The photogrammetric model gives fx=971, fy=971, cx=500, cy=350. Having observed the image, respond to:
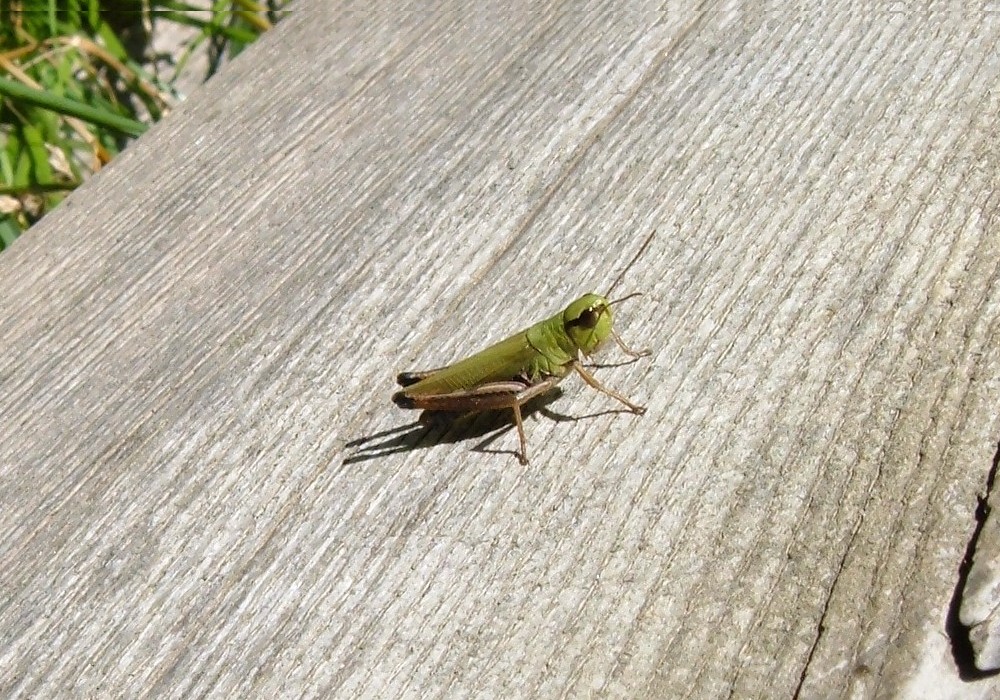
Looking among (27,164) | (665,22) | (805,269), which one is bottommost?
(805,269)

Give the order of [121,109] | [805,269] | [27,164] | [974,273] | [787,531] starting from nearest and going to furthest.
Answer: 1. [787,531]
2. [974,273]
3. [805,269]
4. [27,164]
5. [121,109]

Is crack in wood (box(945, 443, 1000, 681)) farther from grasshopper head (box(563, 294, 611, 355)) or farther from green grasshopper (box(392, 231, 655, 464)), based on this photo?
grasshopper head (box(563, 294, 611, 355))

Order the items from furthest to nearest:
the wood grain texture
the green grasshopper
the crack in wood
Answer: the green grasshopper
the wood grain texture
the crack in wood

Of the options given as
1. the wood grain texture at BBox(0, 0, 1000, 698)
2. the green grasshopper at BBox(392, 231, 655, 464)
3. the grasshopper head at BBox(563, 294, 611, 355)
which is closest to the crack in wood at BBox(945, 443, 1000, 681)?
the wood grain texture at BBox(0, 0, 1000, 698)

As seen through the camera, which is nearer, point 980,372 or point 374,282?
point 980,372

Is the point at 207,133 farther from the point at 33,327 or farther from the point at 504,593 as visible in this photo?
the point at 504,593

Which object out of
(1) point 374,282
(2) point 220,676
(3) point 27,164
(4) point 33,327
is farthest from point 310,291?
(3) point 27,164

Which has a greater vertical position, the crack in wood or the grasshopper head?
the grasshopper head
